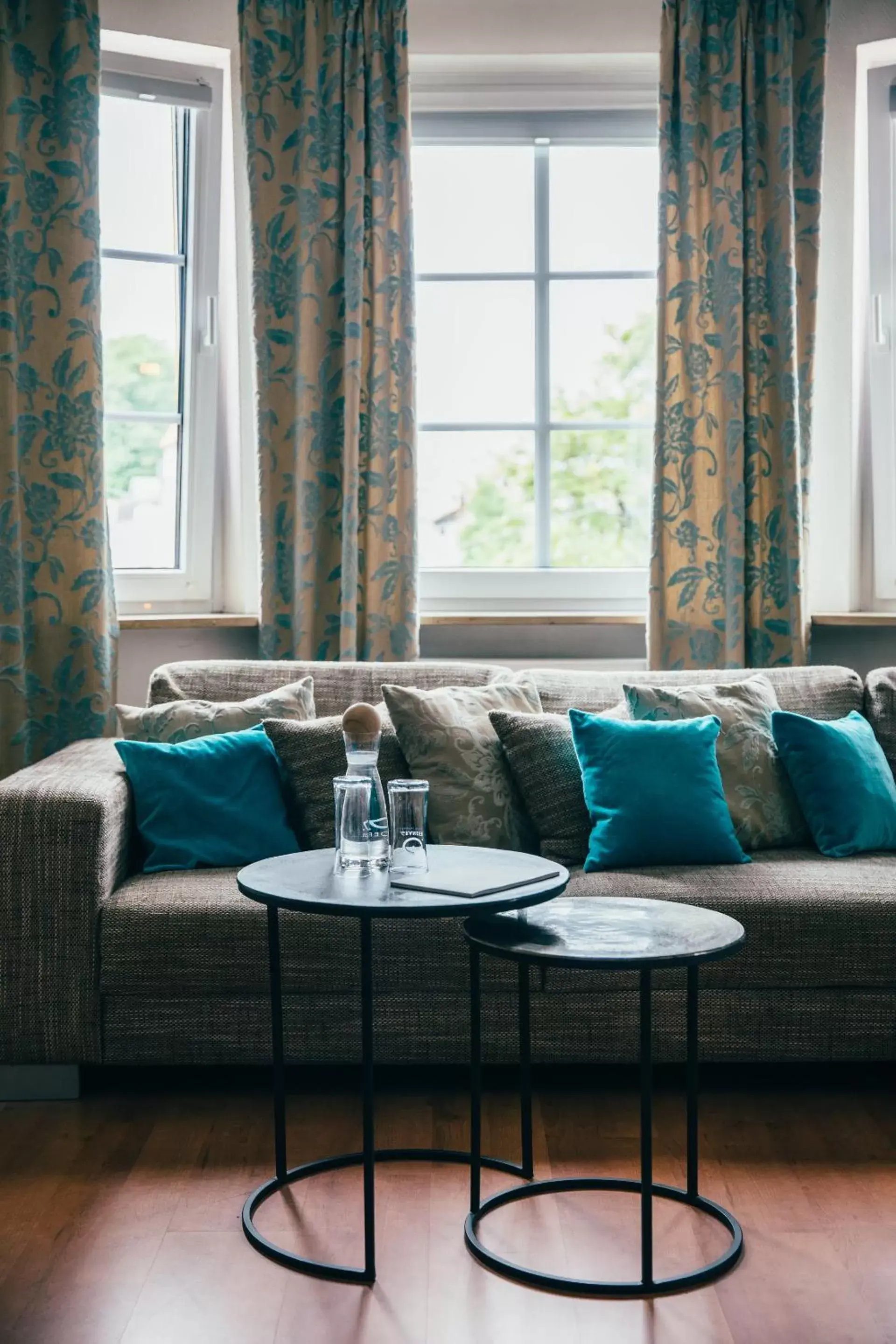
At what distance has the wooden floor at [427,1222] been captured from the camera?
1.77 metres

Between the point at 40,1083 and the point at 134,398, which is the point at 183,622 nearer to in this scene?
the point at 134,398

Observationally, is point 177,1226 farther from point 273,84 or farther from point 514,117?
point 514,117

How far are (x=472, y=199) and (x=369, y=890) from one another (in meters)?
2.61

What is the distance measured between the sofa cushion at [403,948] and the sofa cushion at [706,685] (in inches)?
28.2

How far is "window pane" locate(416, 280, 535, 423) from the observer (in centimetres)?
393

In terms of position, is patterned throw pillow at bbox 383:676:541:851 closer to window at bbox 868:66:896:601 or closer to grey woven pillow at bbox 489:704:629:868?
grey woven pillow at bbox 489:704:629:868

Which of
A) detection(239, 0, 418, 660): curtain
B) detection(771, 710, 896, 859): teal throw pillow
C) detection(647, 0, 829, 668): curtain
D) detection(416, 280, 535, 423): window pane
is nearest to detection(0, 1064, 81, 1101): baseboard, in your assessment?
detection(239, 0, 418, 660): curtain

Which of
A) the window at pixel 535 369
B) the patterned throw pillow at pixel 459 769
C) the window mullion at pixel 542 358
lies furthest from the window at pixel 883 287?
the patterned throw pillow at pixel 459 769

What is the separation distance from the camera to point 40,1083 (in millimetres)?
2592

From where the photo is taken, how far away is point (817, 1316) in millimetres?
1786

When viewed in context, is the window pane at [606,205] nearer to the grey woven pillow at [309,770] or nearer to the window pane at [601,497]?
the window pane at [601,497]

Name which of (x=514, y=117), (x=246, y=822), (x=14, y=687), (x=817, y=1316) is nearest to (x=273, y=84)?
(x=514, y=117)

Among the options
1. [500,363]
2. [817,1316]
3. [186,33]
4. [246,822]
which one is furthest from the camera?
[500,363]

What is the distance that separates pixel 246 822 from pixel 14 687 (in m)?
0.95
